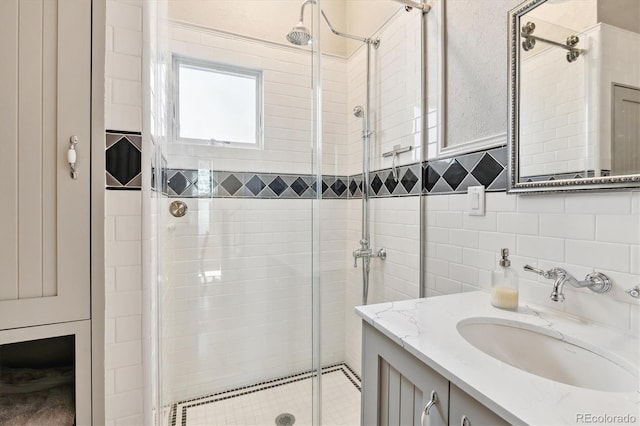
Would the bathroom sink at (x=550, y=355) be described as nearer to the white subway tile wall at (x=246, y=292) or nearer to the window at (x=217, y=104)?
the white subway tile wall at (x=246, y=292)

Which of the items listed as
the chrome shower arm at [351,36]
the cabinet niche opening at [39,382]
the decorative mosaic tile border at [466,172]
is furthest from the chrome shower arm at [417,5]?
the cabinet niche opening at [39,382]

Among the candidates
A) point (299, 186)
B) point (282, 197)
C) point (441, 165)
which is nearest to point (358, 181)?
point (299, 186)

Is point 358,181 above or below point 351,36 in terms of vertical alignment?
below

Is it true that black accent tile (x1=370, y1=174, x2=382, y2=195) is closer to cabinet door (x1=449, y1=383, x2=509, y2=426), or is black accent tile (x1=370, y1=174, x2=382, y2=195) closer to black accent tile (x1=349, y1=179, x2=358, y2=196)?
black accent tile (x1=349, y1=179, x2=358, y2=196)

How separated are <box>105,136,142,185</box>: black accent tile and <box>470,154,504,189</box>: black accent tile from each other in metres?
1.28

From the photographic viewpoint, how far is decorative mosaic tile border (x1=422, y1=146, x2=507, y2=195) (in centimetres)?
113

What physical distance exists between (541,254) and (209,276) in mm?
1551

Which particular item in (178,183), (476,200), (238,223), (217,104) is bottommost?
(238,223)

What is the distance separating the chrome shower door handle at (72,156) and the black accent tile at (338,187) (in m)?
1.30

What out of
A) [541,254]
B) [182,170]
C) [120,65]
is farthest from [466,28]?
[182,170]

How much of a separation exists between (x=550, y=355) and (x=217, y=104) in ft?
6.04

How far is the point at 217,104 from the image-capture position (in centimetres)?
177

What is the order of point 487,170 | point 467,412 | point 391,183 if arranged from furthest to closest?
point 391,183, point 487,170, point 467,412

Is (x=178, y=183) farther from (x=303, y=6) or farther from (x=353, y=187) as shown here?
(x=303, y=6)
